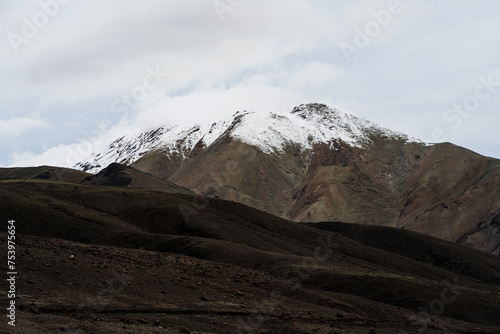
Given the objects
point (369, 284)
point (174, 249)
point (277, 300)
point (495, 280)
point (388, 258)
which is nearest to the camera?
point (277, 300)

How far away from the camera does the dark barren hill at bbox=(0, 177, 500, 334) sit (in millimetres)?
35125

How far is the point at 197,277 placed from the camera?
1838 inches

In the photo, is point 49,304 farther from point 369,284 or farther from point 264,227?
point 264,227

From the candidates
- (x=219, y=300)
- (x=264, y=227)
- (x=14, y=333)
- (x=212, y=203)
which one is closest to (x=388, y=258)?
(x=264, y=227)

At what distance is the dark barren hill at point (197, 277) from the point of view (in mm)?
35125

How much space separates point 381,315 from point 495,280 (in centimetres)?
6815

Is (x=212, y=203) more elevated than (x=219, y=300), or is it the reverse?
(x=212, y=203)

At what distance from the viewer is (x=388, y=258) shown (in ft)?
310

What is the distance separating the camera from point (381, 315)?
154 ft

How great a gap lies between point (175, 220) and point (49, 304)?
50815mm

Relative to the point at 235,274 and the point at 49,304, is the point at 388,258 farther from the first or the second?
the point at 49,304

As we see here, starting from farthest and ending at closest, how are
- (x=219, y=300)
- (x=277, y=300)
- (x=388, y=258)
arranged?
(x=388, y=258) < (x=277, y=300) < (x=219, y=300)

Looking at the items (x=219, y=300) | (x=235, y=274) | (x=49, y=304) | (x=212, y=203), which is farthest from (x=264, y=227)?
(x=49, y=304)

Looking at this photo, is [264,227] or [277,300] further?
[264,227]
